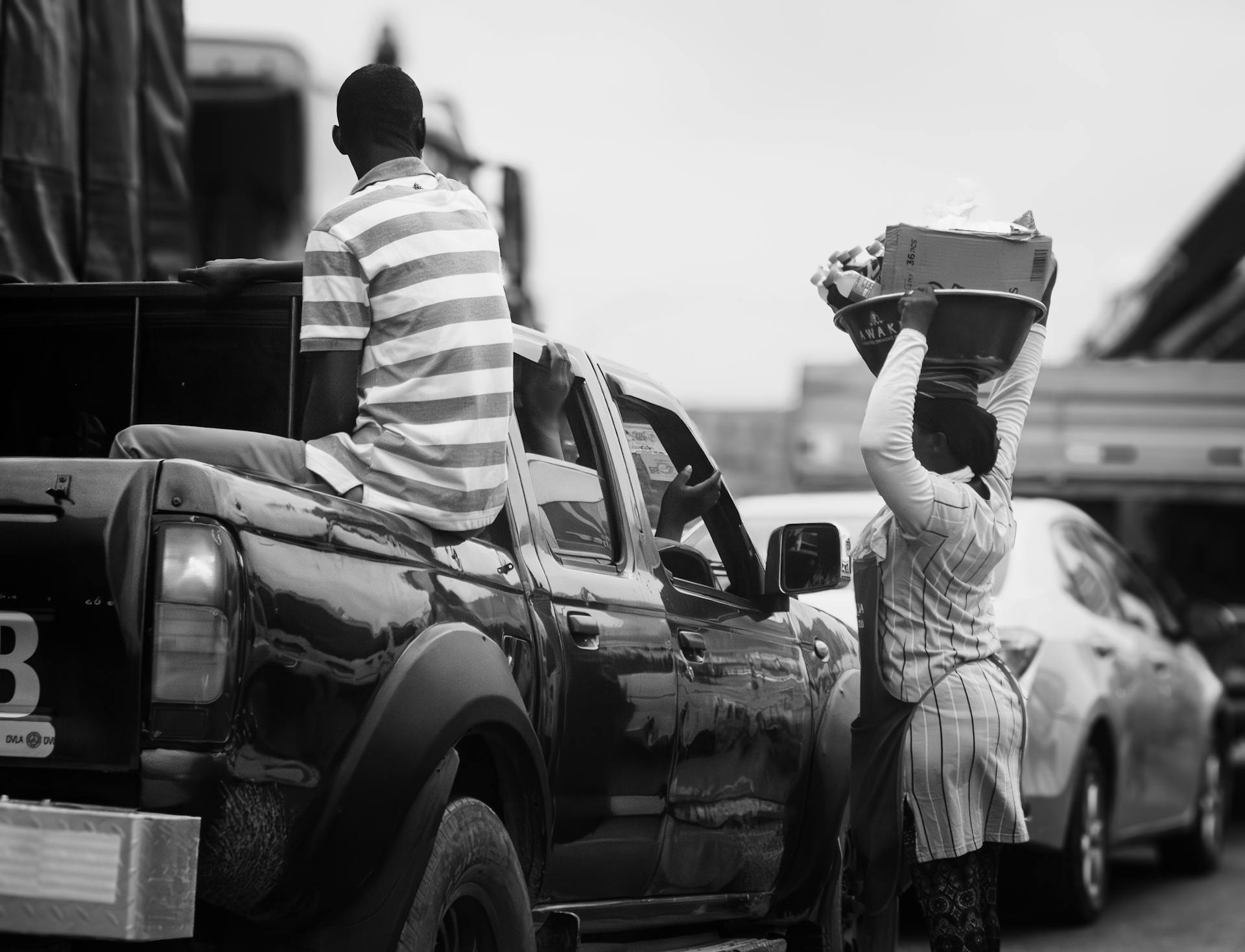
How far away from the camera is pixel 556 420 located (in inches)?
183

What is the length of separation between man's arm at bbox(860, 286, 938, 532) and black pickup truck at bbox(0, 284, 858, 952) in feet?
2.24

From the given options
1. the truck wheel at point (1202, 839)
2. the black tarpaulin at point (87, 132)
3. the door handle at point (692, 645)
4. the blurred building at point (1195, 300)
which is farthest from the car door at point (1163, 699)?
the blurred building at point (1195, 300)

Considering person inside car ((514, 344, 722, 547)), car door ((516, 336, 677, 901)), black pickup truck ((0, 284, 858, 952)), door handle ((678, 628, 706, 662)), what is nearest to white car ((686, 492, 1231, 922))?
black pickup truck ((0, 284, 858, 952))

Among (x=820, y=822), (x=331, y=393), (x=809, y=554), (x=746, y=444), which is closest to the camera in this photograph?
(x=331, y=393)

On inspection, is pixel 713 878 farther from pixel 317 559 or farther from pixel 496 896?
pixel 317 559

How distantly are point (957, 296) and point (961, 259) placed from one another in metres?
0.08

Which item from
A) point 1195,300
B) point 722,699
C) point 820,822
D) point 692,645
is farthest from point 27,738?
point 1195,300

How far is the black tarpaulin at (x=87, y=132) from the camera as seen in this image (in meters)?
7.82

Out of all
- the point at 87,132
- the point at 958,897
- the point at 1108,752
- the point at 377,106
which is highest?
the point at 87,132

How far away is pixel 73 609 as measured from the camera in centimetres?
314

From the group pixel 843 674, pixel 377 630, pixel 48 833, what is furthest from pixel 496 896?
pixel 843 674

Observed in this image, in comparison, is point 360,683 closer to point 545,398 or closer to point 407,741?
point 407,741

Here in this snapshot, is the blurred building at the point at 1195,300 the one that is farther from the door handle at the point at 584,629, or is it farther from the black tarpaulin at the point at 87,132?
the door handle at the point at 584,629

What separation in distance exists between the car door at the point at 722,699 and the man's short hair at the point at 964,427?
79cm
